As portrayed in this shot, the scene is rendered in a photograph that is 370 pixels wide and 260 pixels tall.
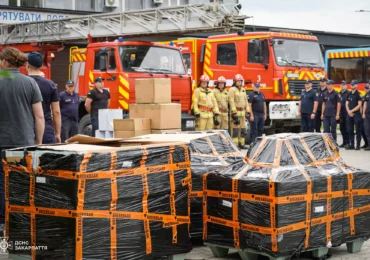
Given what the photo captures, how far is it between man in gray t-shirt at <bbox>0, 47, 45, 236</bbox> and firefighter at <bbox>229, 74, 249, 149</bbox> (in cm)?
997

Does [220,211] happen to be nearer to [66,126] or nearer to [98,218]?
[98,218]

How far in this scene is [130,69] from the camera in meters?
14.5

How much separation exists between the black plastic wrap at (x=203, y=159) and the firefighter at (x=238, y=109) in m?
9.06

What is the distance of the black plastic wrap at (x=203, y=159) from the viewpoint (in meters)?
6.95

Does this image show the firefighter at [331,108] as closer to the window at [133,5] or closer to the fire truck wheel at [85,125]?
the fire truck wheel at [85,125]

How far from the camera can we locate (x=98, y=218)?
5.37m

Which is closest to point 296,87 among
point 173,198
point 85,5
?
point 85,5

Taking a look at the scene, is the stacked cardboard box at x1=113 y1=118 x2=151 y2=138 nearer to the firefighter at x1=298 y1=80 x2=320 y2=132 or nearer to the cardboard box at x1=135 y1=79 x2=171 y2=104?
the cardboard box at x1=135 y1=79 x2=171 y2=104

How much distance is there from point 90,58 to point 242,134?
4432 mm

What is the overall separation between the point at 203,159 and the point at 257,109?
1036cm

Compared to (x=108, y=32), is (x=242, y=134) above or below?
below

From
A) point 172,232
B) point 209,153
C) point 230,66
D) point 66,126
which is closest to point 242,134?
point 230,66

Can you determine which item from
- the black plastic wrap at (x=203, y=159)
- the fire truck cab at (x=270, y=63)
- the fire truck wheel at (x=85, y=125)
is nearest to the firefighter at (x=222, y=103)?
the fire truck cab at (x=270, y=63)

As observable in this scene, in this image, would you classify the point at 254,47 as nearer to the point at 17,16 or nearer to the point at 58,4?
the point at 17,16
